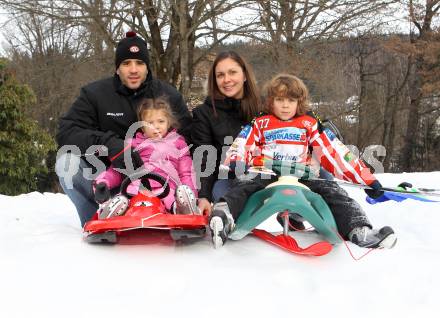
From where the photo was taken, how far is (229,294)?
6.46 ft

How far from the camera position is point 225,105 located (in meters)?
3.24

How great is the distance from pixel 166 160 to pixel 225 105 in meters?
0.62

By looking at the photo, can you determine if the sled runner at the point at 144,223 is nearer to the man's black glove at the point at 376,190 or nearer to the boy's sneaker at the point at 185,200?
the boy's sneaker at the point at 185,200

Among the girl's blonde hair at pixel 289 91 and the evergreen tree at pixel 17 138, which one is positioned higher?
the girl's blonde hair at pixel 289 91

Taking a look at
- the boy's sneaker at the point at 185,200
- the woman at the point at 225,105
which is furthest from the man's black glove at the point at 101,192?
the woman at the point at 225,105

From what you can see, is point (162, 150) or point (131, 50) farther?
point (131, 50)

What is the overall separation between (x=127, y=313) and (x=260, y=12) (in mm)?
7812

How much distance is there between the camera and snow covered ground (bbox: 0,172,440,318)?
6.06 feet

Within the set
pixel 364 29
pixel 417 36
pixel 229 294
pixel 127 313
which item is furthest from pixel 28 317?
pixel 417 36

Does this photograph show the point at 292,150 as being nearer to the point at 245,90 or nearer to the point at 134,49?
the point at 245,90

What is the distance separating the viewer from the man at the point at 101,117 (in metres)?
3.18

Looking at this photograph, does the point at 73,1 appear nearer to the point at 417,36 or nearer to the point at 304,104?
the point at 304,104

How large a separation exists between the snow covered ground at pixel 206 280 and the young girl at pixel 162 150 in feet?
1.41

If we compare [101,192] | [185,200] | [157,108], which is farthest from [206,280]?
[157,108]
